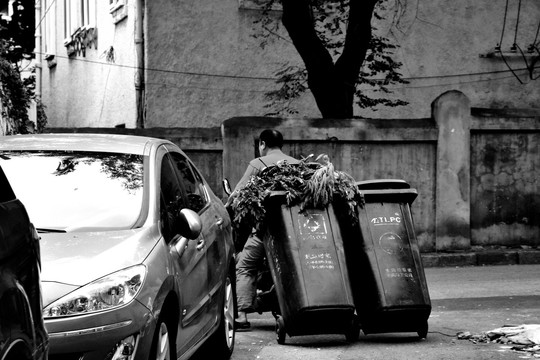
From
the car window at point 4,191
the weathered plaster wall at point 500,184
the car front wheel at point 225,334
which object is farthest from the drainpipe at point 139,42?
the car window at point 4,191

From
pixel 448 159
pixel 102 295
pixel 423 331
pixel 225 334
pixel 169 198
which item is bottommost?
pixel 423 331

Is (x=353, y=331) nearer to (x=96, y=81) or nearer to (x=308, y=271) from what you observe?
(x=308, y=271)

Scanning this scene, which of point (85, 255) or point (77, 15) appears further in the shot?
point (77, 15)

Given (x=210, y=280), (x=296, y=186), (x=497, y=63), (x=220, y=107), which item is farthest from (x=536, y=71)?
(x=210, y=280)

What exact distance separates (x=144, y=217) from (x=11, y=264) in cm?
258

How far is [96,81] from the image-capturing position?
24.9 m

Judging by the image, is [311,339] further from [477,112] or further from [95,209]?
[477,112]

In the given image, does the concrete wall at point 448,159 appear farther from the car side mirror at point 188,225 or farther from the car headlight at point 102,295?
the car headlight at point 102,295

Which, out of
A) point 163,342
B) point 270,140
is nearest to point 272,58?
point 270,140

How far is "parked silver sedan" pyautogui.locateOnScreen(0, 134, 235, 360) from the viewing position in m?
5.48

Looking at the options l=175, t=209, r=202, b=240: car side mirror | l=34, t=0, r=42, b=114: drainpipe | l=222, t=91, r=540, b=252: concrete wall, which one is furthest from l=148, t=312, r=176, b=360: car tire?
l=34, t=0, r=42, b=114: drainpipe

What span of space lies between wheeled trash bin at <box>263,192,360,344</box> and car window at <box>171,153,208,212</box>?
2.59ft

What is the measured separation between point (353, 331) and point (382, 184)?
1356 millimetres

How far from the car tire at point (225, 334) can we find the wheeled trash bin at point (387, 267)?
115cm
